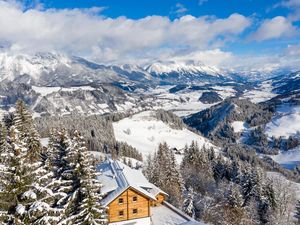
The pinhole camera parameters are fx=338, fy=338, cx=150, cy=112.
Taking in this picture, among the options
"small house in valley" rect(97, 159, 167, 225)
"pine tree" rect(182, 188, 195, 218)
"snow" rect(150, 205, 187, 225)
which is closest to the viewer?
"small house in valley" rect(97, 159, 167, 225)

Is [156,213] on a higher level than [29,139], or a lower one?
lower

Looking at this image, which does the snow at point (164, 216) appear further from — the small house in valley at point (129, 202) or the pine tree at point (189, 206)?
the pine tree at point (189, 206)

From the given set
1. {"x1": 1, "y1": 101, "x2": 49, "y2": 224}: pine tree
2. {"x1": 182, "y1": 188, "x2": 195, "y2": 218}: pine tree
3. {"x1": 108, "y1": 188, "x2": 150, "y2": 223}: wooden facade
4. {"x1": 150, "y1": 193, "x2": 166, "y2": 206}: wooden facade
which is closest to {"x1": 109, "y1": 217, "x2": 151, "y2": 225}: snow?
{"x1": 108, "y1": 188, "x2": 150, "y2": 223}: wooden facade

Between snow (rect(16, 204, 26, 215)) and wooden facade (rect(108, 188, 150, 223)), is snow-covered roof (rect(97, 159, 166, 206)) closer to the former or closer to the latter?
wooden facade (rect(108, 188, 150, 223))

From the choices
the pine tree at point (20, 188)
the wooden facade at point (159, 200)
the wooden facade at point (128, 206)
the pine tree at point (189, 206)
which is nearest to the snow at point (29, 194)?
the pine tree at point (20, 188)

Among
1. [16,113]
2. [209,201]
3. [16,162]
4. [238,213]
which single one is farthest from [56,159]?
[209,201]

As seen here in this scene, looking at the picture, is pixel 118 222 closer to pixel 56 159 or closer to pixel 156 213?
pixel 156 213
